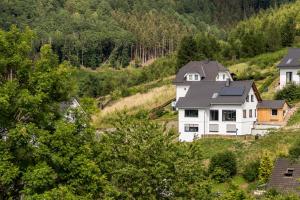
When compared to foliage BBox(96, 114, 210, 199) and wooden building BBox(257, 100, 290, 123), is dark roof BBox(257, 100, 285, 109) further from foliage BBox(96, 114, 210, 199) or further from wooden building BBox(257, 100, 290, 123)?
A: foliage BBox(96, 114, 210, 199)

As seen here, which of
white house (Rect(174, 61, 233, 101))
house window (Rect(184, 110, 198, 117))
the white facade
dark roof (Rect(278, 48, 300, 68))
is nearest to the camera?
the white facade

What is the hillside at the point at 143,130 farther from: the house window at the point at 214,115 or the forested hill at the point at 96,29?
the forested hill at the point at 96,29

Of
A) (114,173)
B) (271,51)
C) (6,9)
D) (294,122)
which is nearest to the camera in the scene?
(114,173)

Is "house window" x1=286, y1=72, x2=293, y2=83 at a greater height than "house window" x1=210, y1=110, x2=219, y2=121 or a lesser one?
greater

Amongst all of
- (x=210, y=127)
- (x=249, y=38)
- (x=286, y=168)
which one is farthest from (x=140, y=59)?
(x=286, y=168)

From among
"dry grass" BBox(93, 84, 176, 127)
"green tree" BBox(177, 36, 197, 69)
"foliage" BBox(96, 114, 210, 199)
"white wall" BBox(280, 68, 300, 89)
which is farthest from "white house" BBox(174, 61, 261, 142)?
"green tree" BBox(177, 36, 197, 69)

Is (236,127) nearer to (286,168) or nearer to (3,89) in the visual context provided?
(286,168)

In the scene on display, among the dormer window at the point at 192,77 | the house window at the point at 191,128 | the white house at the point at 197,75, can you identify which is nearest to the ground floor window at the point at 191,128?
the house window at the point at 191,128
